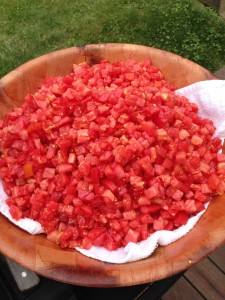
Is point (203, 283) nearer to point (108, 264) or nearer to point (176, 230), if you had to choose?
point (176, 230)

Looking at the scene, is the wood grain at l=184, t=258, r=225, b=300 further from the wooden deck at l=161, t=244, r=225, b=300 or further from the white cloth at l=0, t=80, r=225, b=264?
the white cloth at l=0, t=80, r=225, b=264

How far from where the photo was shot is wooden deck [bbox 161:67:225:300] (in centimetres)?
231

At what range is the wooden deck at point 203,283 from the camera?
7.57 feet

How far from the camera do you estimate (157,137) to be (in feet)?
5.32

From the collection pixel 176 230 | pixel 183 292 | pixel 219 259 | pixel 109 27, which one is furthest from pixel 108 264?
pixel 109 27

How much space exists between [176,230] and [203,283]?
3.23 ft

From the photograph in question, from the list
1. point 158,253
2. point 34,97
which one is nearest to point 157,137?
point 158,253

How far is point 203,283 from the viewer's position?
92.4 inches

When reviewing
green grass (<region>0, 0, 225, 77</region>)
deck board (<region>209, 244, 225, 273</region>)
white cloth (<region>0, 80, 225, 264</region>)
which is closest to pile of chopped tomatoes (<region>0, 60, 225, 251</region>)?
white cloth (<region>0, 80, 225, 264</region>)

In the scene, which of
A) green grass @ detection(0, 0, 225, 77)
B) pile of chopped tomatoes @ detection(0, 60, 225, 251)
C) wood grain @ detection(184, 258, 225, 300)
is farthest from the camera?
green grass @ detection(0, 0, 225, 77)

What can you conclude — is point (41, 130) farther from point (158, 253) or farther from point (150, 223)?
point (158, 253)

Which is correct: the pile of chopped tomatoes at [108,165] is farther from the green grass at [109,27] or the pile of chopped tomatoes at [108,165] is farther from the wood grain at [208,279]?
the green grass at [109,27]

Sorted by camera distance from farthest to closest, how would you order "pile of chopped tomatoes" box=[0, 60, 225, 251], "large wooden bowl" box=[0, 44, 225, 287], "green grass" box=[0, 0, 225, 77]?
"green grass" box=[0, 0, 225, 77] → "pile of chopped tomatoes" box=[0, 60, 225, 251] → "large wooden bowl" box=[0, 44, 225, 287]

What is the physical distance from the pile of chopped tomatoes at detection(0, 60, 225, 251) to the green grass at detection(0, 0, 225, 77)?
2.14m
